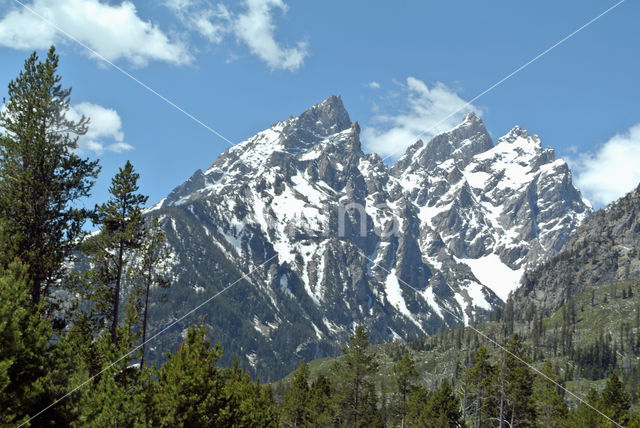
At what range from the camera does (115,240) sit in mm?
35156

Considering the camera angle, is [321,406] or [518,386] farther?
[321,406]

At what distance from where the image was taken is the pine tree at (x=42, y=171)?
29.3 meters

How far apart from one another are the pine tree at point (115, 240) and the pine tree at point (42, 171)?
3172mm

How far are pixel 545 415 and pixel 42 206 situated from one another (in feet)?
222

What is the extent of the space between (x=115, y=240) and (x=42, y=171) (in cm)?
685

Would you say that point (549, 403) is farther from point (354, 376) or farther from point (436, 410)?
point (354, 376)

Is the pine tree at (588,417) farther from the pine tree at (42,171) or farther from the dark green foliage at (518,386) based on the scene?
the pine tree at (42,171)

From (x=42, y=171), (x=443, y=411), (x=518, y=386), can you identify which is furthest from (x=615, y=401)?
(x=42, y=171)

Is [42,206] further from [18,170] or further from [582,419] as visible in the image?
[582,419]

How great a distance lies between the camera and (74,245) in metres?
31.1

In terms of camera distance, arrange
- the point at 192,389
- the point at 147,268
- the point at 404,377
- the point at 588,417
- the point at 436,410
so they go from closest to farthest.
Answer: the point at 192,389, the point at 147,268, the point at 588,417, the point at 404,377, the point at 436,410

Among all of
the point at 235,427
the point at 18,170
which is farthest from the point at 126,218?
the point at 235,427

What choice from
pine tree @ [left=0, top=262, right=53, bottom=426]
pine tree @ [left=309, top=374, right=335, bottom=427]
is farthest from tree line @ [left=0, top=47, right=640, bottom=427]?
pine tree @ [left=309, top=374, right=335, bottom=427]

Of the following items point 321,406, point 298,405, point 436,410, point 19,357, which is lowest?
point 436,410
